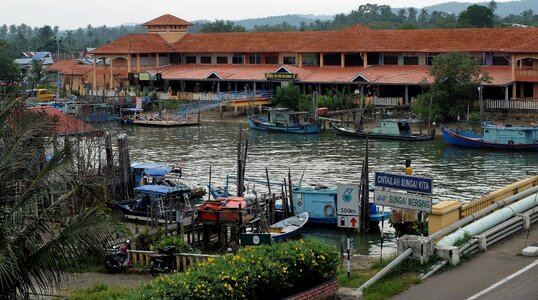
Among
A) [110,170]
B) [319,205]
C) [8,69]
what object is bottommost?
[319,205]

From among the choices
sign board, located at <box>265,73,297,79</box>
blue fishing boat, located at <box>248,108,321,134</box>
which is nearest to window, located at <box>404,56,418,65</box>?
sign board, located at <box>265,73,297,79</box>

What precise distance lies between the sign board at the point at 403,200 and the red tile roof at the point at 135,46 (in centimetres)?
6965

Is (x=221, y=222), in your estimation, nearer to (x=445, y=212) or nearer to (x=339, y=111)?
(x=445, y=212)

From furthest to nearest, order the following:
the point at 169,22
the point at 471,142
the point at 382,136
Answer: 1. the point at 169,22
2. the point at 382,136
3. the point at 471,142

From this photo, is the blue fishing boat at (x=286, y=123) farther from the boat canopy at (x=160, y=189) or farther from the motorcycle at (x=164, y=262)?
the motorcycle at (x=164, y=262)

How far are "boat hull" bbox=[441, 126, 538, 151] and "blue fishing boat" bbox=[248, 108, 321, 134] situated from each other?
1109cm

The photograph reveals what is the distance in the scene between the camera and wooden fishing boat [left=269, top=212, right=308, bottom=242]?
107 ft

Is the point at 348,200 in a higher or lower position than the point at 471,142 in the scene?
higher

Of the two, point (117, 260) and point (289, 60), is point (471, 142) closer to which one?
point (289, 60)

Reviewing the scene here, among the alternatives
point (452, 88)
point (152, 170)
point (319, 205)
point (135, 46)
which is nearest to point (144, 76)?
point (135, 46)

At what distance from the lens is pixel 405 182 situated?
23031mm

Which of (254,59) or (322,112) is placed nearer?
(322,112)

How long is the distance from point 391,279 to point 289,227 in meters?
13.7

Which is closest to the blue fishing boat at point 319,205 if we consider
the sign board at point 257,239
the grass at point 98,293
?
the sign board at point 257,239
